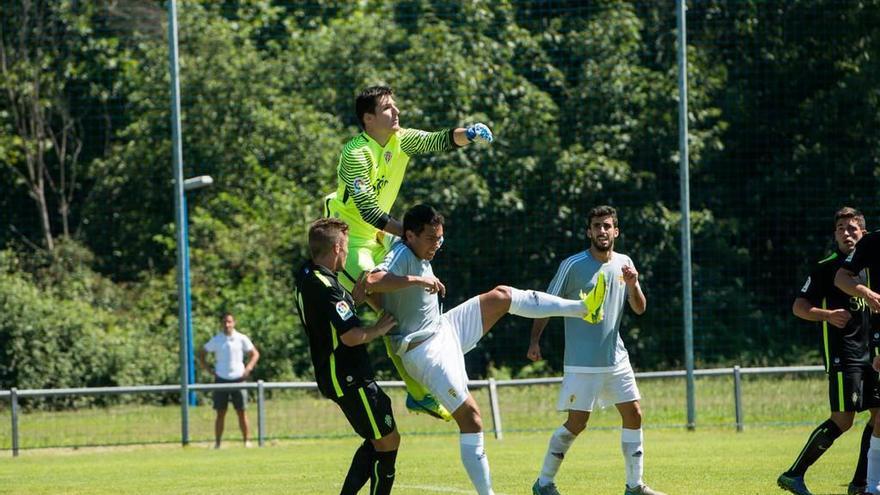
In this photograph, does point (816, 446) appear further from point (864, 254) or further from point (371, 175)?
point (371, 175)

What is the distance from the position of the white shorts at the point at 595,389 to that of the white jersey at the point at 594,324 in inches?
2.2

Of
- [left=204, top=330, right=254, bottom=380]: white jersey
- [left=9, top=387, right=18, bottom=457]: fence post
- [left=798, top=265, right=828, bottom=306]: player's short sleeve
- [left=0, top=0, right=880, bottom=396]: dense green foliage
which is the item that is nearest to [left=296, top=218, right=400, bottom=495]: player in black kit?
[left=798, top=265, right=828, bottom=306]: player's short sleeve

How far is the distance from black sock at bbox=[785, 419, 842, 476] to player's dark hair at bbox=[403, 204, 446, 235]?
3864 millimetres

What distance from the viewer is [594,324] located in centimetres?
1042

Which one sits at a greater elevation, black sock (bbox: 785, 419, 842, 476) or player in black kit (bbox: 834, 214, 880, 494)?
player in black kit (bbox: 834, 214, 880, 494)

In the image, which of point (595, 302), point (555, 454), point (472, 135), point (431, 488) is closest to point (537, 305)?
point (595, 302)

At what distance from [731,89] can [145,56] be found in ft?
41.7

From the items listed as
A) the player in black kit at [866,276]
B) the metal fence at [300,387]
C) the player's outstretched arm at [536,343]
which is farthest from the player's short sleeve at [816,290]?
the metal fence at [300,387]

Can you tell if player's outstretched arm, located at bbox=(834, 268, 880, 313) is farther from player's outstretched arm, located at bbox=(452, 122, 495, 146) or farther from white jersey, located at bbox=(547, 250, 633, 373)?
player's outstretched arm, located at bbox=(452, 122, 495, 146)

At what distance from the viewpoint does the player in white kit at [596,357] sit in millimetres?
10461

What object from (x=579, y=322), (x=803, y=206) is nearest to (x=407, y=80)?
(x=803, y=206)

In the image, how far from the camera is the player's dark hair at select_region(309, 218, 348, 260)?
28.0 feet

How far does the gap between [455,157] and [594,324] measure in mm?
14694

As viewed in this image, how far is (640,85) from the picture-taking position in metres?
25.2
